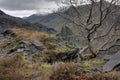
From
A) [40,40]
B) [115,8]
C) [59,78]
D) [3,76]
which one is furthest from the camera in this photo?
[115,8]

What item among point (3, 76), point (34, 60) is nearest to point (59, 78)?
Result: point (3, 76)

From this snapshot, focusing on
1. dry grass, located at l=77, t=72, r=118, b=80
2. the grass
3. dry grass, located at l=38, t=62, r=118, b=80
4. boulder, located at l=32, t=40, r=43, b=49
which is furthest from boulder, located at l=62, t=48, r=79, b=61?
dry grass, located at l=77, t=72, r=118, b=80

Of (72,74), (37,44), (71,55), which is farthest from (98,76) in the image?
(37,44)

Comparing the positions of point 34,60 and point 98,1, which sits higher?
point 98,1

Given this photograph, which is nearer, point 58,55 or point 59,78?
point 59,78

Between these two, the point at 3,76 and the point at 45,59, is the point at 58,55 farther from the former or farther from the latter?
the point at 3,76

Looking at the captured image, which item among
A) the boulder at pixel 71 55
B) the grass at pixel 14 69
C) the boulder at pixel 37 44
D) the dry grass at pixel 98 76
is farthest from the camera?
the boulder at pixel 37 44

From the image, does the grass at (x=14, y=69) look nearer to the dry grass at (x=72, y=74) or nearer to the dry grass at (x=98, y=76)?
the dry grass at (x=72, y=74)

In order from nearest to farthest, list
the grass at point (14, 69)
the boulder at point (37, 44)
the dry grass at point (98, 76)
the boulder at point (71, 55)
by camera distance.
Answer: the dry grass at point (98, 76) < the grass at point (14, 69) < the boulder at point (71, 55) < the boulder at point (37, 44)

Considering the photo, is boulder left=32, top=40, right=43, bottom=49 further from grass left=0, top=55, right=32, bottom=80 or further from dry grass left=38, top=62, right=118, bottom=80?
dry grass left=38, top=62, right=118, bottom=80

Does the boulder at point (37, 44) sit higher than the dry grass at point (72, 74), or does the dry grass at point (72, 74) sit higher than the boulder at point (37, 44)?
the boulder at point (37, 44)

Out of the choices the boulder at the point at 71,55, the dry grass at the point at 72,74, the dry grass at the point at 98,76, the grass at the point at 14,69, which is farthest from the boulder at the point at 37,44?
the dry grass at the point at 98,76

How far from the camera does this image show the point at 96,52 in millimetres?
28922

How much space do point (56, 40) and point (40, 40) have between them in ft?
4.77
